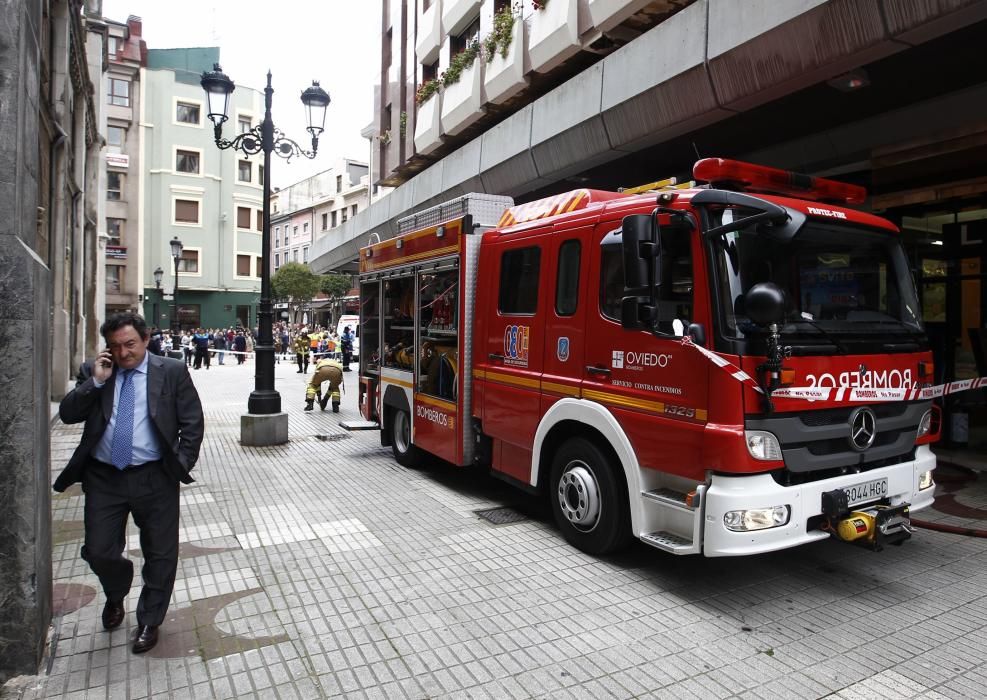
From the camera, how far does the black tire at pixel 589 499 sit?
→ 4.69 meters

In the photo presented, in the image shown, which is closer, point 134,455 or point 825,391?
point 134,455

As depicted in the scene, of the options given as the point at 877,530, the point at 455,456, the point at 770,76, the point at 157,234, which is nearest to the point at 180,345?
the point at 157,234

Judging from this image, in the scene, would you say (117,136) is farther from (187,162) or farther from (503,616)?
(503,616)

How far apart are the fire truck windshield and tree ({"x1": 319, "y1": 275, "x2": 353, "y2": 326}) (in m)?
48.2

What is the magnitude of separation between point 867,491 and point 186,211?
48.3 meters

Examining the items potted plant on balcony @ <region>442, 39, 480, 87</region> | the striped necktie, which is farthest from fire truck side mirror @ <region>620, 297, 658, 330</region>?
potted plant on balcony @ <region>442, 39, 480, 87</region>

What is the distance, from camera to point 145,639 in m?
3.52

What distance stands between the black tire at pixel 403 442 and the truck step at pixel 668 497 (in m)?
4.04

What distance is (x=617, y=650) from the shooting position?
356 cm

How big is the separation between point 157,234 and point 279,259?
23.6 meters

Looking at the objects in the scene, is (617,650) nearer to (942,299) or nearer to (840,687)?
(840,687)

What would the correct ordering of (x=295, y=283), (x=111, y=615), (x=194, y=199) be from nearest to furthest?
(x=111, y=615) → (x=194, y=199) → (x=295, y=283)

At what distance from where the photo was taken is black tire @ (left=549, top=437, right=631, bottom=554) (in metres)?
4.69

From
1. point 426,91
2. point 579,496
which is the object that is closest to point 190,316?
point 426,91
